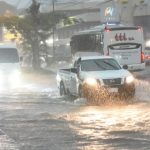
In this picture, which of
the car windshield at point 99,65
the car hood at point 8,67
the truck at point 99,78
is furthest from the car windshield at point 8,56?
→ the car windshield at point 99,65

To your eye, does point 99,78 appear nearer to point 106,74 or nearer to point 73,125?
point 106,74

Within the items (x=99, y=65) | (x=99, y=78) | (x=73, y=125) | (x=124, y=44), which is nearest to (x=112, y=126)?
(x=73, y=125)

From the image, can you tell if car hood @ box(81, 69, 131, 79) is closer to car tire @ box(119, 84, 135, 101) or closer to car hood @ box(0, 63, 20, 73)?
car tire @ box(119, 84, 135, 101)

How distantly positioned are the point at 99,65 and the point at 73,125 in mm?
7750

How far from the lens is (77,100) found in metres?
21.9

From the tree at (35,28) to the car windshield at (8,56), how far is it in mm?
17339

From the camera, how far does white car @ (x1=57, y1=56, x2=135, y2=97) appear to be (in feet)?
68.1

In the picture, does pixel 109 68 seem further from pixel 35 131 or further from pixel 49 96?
pixel 35 131

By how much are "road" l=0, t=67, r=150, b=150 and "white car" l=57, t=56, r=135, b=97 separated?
555 millimetres

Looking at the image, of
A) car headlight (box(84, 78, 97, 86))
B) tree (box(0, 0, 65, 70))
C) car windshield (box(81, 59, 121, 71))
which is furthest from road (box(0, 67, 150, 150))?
tree (box(0, 0, 65, 70))

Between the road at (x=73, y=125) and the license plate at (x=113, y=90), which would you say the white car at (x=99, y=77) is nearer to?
the license plate at (x=113, y=90)

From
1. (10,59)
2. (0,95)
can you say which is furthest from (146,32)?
(0,95)

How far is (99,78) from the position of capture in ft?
68.0

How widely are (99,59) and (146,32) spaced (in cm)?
5277
